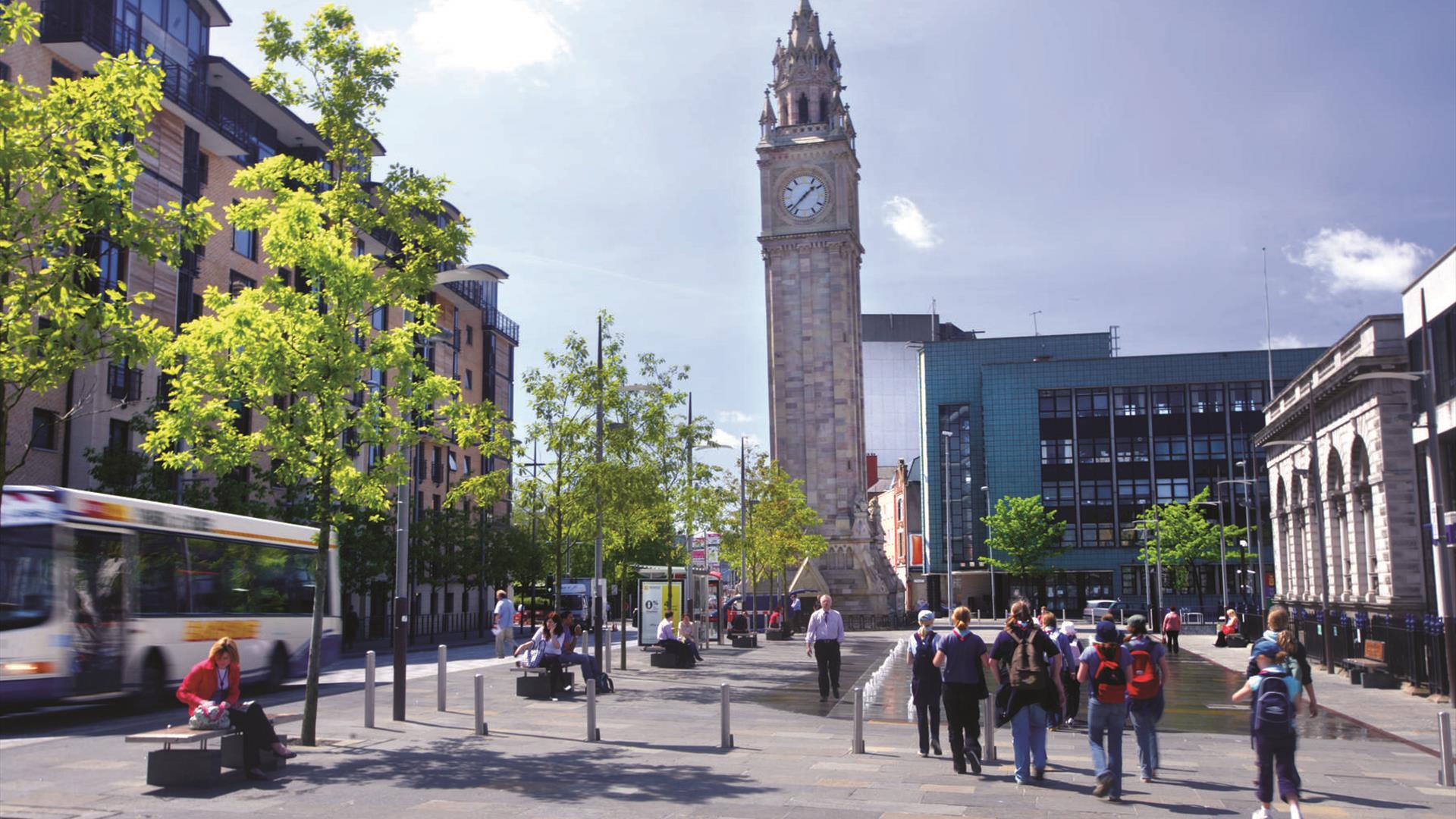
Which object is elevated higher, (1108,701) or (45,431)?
(45,431)

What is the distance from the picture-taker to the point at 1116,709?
12.4 metres

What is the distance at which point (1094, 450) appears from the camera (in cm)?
9600

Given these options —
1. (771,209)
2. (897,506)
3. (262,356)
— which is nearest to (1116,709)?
(262,356)

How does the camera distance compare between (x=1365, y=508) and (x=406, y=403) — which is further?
(x=1365, y=508)

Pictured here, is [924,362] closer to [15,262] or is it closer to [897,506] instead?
[897,506]

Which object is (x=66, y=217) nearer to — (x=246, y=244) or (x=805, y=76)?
(x=246, y=244)

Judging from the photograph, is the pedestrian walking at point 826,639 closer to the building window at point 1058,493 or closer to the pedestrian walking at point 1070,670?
the pedestrian walking at point 1070,670

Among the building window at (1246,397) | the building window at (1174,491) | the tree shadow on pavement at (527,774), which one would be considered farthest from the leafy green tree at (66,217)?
the building window at (1246,397)

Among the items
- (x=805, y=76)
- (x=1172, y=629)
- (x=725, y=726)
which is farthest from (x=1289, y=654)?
(x=805, y=76)

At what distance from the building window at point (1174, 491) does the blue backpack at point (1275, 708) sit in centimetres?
8828

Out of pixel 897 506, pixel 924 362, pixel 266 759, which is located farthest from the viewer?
pixel 897 506

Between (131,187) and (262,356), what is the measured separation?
3173 mm

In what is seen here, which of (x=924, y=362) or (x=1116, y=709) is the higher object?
(x=924, y=362)

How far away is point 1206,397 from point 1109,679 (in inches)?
3539
